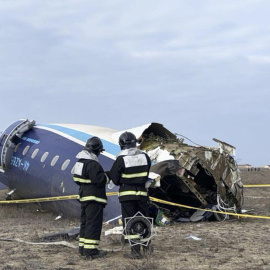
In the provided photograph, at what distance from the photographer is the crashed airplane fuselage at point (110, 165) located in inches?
555

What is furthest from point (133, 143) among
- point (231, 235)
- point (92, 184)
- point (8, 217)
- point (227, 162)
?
point (8, 217)

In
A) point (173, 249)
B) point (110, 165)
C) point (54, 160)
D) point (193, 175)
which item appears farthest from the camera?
point (54, 160)

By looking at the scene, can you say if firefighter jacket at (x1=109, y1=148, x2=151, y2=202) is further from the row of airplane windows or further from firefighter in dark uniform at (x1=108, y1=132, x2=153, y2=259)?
the row of airplane windows

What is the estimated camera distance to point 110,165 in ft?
47.1

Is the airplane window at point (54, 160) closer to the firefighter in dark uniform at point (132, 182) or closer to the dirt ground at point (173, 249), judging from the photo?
the dirt ground at point (173, 249)

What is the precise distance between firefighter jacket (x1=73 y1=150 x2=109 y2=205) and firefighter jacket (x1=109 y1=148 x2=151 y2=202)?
0.96ft

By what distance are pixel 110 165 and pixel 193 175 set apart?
9.26 feet

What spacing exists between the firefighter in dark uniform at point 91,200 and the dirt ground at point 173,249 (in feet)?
0.90

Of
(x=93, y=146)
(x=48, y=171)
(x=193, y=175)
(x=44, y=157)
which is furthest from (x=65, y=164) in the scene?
(x=93, y=146)

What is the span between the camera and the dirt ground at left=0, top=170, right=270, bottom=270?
319 inches

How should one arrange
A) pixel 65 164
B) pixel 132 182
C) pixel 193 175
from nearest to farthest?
1. pixel 132 182
2. pixel 193 175
3. pixel 65 164

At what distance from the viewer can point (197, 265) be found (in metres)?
7.97

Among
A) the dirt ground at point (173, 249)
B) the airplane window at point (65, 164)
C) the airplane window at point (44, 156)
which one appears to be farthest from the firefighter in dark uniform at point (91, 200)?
the airplane window at point (44, 156)

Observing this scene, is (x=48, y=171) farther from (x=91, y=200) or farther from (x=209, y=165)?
(x=91, y=200)
